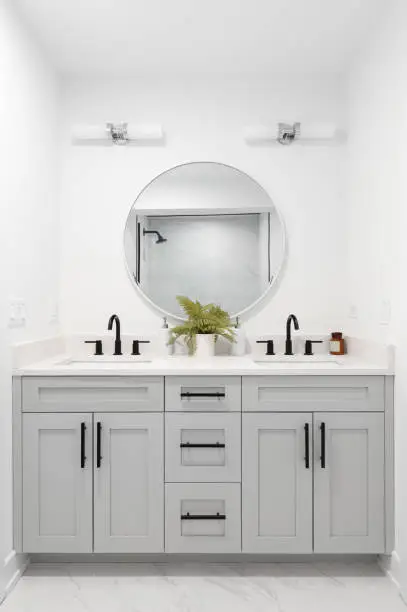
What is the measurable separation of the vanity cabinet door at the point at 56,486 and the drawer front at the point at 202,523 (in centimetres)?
35

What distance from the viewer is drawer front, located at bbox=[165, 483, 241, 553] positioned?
2234 millimetres

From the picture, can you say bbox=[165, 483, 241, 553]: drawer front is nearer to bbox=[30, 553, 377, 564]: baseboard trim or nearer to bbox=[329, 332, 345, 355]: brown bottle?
bbox=[30, 553, 377, 564]: baseboard trim

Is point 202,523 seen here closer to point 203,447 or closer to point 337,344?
point 203,447

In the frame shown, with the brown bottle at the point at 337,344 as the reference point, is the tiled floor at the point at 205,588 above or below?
below

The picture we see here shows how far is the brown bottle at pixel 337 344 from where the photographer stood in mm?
2824

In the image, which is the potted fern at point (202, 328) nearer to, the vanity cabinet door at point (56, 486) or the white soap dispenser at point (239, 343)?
the white soap dispenser at point (239, 343)

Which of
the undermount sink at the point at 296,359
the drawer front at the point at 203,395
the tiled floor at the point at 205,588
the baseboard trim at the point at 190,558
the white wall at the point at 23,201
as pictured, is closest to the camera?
the tiled floor at the point at 205,588

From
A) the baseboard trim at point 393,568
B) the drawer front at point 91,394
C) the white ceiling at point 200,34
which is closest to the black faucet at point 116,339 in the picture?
the drawer front at point 91,394

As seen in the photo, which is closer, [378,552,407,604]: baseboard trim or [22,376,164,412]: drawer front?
[378,552,407,604]: baseboard trim

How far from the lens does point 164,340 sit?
9.34 ft

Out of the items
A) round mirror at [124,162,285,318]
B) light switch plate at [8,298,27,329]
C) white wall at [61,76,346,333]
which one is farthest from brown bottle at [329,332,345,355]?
light switch plate at [8,298,27,329]

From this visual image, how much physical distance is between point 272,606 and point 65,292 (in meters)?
1.82

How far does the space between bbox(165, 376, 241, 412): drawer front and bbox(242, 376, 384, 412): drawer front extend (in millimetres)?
47

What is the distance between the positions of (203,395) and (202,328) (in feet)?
1.83
